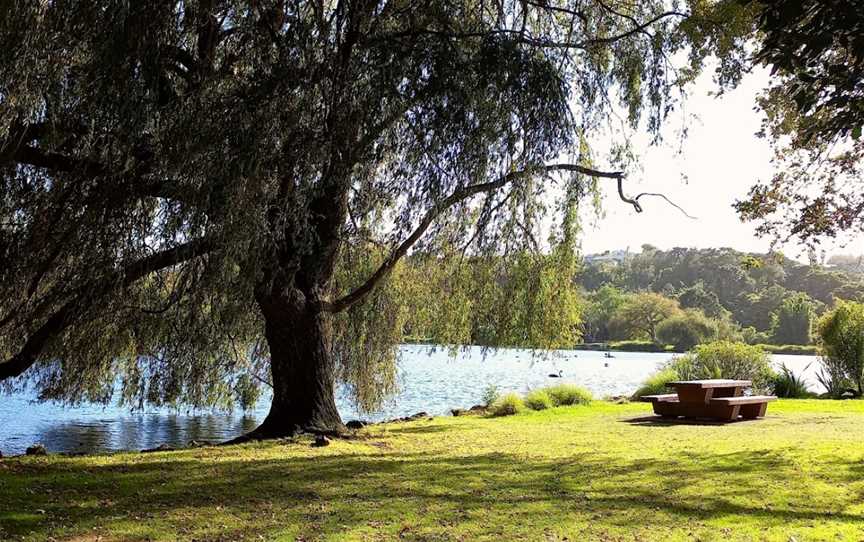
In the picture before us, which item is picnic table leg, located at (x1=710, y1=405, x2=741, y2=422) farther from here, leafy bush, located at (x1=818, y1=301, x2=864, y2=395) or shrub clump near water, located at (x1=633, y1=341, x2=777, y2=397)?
leafy bush, located at (x1=818, y1=301, x2=864, y2=395)

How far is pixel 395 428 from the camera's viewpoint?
36.1 ft

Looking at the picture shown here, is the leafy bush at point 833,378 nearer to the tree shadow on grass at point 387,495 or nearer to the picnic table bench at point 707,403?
the picnic table bench at point 707,403

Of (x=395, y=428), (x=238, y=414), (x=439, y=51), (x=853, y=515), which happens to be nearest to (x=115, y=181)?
(x=439, y=51)

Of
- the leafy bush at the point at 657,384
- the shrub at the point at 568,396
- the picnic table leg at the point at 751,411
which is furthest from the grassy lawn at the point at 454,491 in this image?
the leafy bush at the point at 657,384

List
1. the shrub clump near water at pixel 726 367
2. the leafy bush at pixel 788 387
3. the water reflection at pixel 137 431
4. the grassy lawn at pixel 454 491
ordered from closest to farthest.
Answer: the grassy lawn at pixel 454 491 → the water reflection at pixel 137 431 → the shrub clump near water at pixel 726 367 → the leafy bush at pixel 788 387

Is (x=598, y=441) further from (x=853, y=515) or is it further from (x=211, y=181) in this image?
(x=211, y=181)

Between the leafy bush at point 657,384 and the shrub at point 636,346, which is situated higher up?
the shrub at point 636,346

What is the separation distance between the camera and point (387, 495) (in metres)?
5.30

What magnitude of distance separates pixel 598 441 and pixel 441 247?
10.8 feet

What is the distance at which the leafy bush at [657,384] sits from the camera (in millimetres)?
16453

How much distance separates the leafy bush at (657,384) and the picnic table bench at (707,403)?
14.6ft

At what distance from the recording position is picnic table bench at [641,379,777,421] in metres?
11.1

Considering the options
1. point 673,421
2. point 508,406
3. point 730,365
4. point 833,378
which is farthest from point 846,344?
point 508,406

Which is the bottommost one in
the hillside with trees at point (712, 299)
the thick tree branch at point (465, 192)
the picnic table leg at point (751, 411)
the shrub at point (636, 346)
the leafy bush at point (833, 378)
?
the picnic table leg at point (751, 411)
